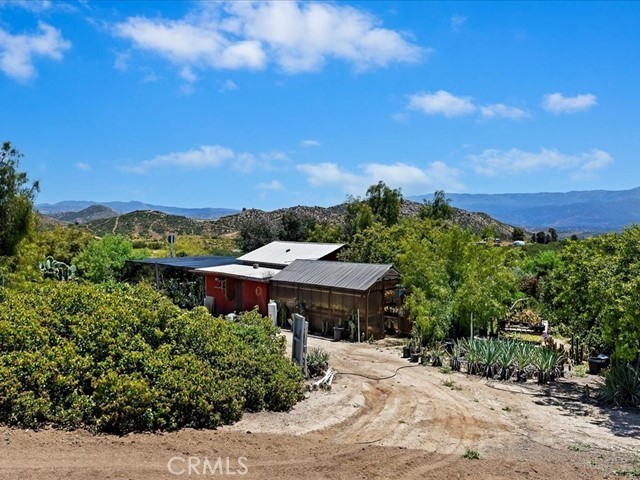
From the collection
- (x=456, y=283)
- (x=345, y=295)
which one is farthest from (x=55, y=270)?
(x=456, y=283)

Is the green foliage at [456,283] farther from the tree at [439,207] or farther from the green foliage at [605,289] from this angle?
the tree at [439,207]

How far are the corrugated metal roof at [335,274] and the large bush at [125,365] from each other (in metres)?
9.97

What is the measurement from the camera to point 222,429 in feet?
32.4

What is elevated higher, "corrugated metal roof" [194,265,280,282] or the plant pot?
"corrugated metal roof" [194,265,280,282]

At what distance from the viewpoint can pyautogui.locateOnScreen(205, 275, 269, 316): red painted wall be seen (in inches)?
1053

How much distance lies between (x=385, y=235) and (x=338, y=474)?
22.9 m

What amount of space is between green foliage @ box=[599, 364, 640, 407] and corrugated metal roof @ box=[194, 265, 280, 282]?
15.8 m

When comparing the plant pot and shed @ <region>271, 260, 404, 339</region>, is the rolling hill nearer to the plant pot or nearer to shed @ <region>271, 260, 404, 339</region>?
shed @ <region>271, 260, 404, 339</region>

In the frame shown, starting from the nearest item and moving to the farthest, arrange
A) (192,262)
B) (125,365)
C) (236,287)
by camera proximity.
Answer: (125,365)
(236,287)
(192,262)

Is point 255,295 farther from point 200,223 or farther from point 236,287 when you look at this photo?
point 200,223

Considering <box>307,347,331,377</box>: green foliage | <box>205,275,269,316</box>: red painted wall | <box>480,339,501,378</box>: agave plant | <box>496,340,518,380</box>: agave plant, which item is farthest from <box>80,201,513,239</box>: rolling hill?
<box>307,347,331,377</box>: green foliage

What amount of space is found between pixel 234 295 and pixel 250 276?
298cm

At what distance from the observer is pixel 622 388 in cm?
1296

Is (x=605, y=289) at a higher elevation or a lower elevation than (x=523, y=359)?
higher
